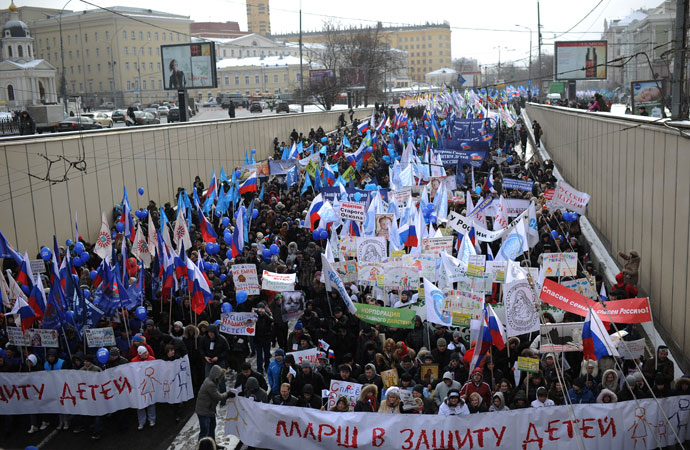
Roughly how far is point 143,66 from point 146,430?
3550 inches

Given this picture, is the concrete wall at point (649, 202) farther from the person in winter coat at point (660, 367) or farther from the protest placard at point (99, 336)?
the protest placard at point (99, 336)

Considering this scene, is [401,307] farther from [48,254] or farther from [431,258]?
[48,254]

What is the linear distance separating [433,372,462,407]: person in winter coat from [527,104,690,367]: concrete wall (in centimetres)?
370

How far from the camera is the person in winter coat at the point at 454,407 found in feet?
27.3

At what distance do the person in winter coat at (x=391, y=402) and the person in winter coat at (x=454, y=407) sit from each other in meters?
0.49

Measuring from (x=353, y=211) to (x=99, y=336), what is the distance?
6.28 m

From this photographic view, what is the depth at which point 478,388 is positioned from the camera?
8766 mm

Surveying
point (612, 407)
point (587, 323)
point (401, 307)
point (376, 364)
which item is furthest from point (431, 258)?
point (612, 407)

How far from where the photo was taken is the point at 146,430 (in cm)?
999

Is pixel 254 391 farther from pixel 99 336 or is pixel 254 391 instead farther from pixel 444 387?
pixel 99 336

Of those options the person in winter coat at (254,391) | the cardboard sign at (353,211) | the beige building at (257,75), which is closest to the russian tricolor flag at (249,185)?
the cardboard sign at (353,211)

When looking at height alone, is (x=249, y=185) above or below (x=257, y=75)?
below

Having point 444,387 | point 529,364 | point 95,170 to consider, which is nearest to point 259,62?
point 95,170

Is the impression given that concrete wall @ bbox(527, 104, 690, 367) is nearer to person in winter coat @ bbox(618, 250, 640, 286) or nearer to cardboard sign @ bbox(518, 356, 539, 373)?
person in winter coat @ bbox(618, 250, 640, 286)
